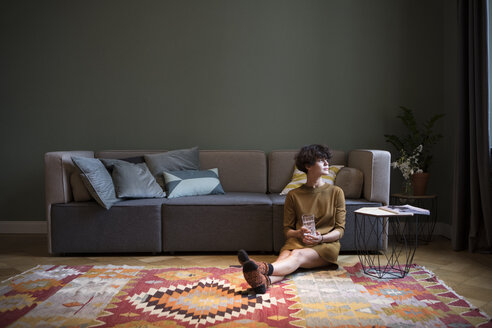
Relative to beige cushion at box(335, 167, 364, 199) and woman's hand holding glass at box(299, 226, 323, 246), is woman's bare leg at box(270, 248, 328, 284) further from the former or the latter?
beige cushion at box(335, 167, 364, 199)

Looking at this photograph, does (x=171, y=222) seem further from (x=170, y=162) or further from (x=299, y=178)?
(x=299, y=178)

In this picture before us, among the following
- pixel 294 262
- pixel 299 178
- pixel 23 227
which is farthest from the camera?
pixel 23 227

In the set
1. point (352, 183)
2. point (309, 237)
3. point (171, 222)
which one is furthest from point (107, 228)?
point (352, 183)

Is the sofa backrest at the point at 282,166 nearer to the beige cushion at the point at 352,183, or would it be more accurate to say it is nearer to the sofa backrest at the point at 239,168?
the sofa backrest at the point at 239,168

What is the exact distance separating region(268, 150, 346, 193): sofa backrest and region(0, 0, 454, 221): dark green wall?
271mm

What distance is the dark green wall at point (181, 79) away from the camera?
4.07 m

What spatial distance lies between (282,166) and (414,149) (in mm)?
1254

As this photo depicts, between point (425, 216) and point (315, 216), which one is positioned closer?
point (315, 216)

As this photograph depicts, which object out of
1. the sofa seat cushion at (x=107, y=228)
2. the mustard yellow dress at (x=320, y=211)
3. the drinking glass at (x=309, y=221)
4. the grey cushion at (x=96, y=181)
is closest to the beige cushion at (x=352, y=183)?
the mustard yellow dress at (x=320, y=211)

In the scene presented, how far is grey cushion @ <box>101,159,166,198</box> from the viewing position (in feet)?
10.8

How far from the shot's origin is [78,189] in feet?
10.8

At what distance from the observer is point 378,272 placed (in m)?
2.72

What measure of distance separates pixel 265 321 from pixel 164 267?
1169 mm

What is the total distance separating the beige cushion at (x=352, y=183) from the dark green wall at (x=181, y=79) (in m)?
Answer: 0.76
